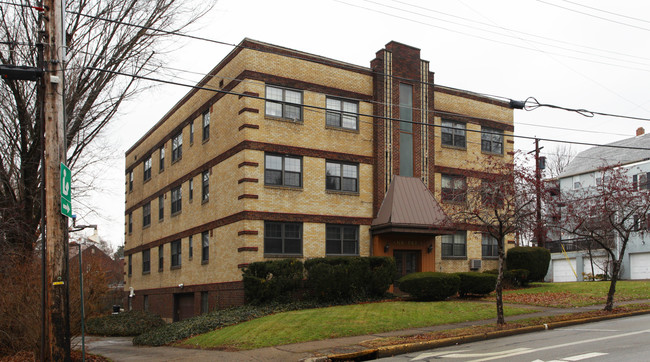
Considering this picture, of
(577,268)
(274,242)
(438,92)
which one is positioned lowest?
(577,268)

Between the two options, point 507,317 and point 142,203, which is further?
point 142,203

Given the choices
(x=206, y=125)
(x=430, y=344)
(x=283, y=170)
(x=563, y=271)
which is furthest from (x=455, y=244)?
(x=563, y=271)

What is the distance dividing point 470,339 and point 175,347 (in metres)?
9.54

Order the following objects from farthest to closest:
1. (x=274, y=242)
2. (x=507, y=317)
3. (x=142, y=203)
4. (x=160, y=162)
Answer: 1. (x=142, y=203)
2. (x=160, y=162)
3. (x=274, y=242)
4. (x=507, y=317)

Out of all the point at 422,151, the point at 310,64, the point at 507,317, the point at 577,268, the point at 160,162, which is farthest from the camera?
the point at 577,268

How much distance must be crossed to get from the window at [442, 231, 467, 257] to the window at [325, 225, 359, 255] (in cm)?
520

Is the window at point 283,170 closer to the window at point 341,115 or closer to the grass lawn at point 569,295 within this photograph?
Result: the window at point 341,115

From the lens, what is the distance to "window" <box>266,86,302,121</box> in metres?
24.9

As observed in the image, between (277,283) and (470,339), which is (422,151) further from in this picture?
(470,339)

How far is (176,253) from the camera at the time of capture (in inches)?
1262

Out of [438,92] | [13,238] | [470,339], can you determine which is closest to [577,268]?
[438,92]

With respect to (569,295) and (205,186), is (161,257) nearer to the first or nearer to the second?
(205,186)

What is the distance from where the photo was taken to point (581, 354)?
1116 centimetres

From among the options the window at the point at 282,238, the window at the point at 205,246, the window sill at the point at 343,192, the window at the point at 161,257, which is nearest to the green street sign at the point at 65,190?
the window at the point at 282,238
